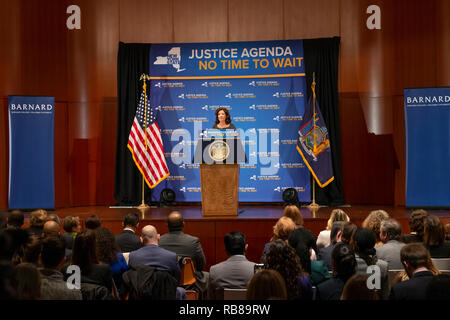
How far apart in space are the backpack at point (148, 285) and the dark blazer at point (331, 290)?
976 millimetres

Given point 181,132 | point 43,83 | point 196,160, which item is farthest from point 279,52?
point 43,83

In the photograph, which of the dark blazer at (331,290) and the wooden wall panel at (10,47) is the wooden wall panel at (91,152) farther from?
the dark blazer at (331,290)

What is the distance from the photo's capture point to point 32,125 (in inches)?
370

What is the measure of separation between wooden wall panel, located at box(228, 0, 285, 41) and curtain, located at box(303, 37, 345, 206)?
884 mm

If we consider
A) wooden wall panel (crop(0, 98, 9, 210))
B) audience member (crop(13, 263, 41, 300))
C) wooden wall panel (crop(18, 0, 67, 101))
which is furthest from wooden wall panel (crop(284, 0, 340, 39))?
audience member (crop(13, 263, 41, 300))

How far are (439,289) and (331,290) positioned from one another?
3.05 ft

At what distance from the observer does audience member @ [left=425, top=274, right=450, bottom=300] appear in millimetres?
2645

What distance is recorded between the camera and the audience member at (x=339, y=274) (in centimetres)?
349

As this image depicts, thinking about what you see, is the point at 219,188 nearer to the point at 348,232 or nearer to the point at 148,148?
the point at 148,148

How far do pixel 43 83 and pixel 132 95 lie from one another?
168cm

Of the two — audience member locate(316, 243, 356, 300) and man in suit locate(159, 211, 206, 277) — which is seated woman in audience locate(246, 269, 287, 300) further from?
man in suit locate(159, 211, 206, 277)

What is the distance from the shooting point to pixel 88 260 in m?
3.67

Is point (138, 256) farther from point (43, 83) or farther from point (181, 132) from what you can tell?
point (43, 83)

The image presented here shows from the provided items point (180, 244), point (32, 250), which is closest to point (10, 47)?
point (180, 244)
